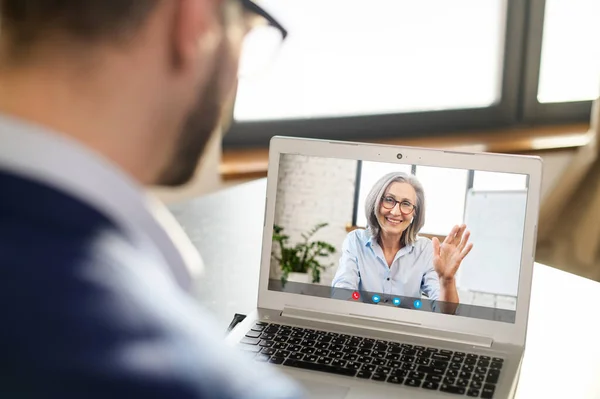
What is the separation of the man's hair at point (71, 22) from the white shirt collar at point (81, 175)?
6 cm

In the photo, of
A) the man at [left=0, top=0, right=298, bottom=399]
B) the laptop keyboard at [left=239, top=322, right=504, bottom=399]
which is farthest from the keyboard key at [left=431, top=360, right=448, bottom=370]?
the man at [left=0, top=0, right=298, bottom=399]

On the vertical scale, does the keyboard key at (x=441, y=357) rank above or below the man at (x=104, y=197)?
below

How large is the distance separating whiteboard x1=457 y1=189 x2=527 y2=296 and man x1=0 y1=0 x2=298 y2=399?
2.04ft

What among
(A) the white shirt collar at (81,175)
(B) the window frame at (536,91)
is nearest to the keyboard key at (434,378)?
(A) the white shirt collar at (81,175)

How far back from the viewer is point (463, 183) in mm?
1174

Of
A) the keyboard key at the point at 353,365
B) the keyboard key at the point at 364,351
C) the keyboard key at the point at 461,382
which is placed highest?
the keyboard key at the point at 364,351

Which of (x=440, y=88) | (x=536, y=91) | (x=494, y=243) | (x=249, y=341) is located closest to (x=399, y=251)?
(x=494, y=243)

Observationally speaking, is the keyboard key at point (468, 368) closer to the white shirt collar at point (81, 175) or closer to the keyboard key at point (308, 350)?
the keyboard key at point (308, 350)

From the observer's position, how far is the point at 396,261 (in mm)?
1156

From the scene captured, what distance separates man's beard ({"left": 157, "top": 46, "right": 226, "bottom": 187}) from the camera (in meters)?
0.59

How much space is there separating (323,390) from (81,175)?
2.04ft

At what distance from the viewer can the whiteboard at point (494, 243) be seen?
1136 mm

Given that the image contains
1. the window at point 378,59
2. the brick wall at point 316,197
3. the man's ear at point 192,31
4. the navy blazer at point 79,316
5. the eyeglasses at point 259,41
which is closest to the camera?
the navy blazer at point 79,316

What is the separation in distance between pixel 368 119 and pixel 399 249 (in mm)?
1799
